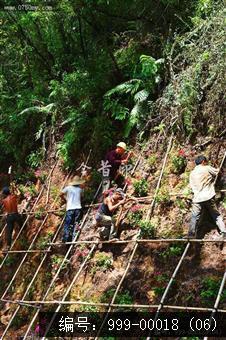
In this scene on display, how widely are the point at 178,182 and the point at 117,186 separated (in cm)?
118

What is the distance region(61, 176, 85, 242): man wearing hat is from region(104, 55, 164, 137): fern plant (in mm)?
1284

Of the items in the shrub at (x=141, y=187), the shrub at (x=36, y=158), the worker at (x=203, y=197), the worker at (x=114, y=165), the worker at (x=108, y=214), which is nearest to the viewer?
the worker at (x=203, y=197)

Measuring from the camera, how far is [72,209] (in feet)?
23.5

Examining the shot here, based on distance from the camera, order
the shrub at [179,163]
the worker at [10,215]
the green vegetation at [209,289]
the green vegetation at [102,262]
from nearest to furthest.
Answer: the green vegetation at [209,289]
the green vegetation at [102,262]
the shrub at [179,163]
the worker at [10,215]

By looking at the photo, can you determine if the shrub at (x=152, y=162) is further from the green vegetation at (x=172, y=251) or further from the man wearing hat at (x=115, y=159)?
the green vegetation at (x=172, y=251)

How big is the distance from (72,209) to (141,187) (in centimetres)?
120

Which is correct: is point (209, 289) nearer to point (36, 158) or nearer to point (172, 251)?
point (172, 251)

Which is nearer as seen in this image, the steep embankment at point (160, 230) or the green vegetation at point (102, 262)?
the steep embankment at point (160, 230)

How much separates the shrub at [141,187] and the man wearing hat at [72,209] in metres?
1.01

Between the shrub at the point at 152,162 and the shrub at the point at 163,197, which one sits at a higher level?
the shrub at the point at 152,162

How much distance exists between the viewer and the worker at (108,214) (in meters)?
6.38

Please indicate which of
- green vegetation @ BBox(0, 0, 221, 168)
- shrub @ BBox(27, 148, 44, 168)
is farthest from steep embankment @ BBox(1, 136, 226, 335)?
shrub @ BBox(27, 148, 44, 168)

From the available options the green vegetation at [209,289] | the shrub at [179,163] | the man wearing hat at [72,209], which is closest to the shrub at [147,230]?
the shrub at [179,163]

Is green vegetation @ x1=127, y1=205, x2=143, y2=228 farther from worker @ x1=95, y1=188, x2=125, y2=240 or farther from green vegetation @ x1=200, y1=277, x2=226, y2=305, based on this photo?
green vegetation @ x1=200, y1=277, x2=226, y2=305
